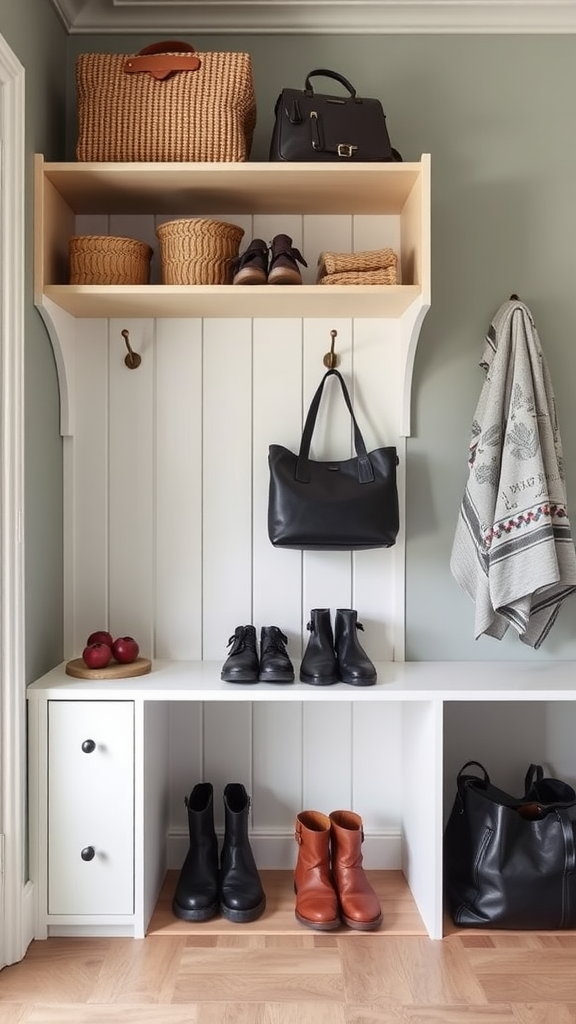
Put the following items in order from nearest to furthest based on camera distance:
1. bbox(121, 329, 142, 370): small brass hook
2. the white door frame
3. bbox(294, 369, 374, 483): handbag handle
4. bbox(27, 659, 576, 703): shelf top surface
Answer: the white door frame < bbox(27, 659, 576, 703): shelf top surface < bbox(294, 369, 374, 483): handbag handle < bbox(121, 329, 142, 370): small brass hook

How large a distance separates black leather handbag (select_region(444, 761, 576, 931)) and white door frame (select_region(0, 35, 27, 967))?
40.9 inches

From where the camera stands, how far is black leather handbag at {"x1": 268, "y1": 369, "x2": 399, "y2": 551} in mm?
2127

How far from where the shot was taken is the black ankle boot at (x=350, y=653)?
201 cm

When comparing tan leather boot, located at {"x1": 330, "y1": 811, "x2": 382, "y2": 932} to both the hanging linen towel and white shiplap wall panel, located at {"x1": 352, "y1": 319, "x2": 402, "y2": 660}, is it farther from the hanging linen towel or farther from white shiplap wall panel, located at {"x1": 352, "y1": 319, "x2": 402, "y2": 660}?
the hanging linen towel

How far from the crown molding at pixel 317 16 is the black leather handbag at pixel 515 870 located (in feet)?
6.55

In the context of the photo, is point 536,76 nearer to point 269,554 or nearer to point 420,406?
point 420,406

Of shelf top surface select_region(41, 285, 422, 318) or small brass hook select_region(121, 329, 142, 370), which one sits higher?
shelf top surface select_region(41, 285, 422, 318)

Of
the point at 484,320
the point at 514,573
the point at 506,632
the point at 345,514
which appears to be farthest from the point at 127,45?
the point at 506,632

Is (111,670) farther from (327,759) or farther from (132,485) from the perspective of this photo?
(327,759)

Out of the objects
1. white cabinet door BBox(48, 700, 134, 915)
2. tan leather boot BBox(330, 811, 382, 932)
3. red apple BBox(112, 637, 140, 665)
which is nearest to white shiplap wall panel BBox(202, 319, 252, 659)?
red apple BBox(112, 637, 140, 665)

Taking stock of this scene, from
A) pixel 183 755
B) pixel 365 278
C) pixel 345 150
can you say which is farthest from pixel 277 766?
pixel 345 150

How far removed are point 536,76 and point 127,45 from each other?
1.11m

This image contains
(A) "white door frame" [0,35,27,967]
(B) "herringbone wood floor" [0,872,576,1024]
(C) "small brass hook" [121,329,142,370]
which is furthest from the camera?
(C) "small brass hook" [121,329,142,370]

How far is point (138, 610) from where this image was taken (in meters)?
2.32
